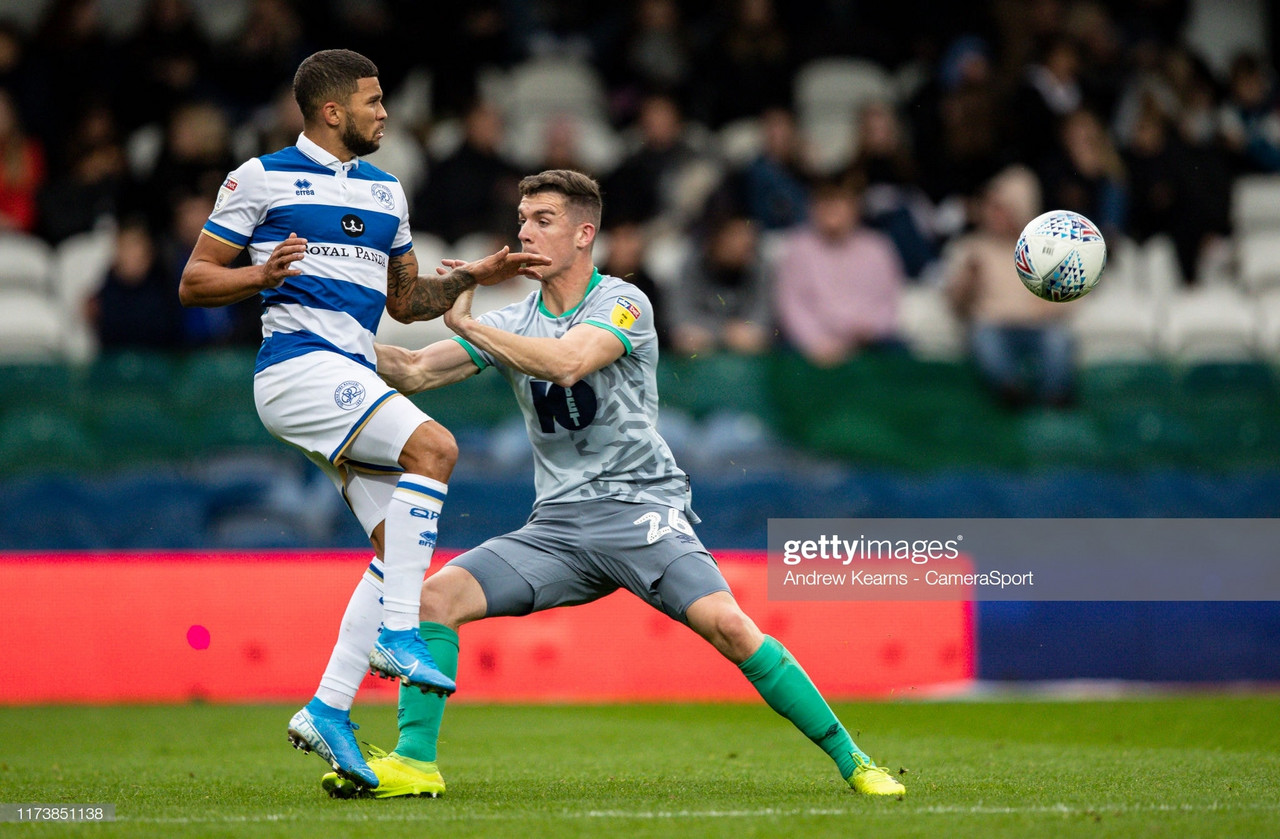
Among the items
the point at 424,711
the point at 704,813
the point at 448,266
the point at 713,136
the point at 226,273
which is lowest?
the point at 704,813

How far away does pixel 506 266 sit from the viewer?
528cm

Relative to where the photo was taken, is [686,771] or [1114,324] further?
[1114,324]

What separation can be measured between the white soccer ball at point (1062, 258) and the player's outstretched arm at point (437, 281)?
2.13 m

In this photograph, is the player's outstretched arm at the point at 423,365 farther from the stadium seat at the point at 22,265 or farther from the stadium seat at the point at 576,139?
the stadium seat at the point at 22,265

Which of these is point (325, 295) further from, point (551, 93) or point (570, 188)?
point (551, 93)

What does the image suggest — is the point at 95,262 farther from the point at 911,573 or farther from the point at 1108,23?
the point at 1108,23

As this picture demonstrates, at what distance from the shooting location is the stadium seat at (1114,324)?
12.0 m

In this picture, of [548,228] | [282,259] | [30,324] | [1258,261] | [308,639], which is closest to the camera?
[282,259]

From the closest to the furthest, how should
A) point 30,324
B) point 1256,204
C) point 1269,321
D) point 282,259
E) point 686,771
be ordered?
point 282,259 < point 686,771 < point 30,324 < point 1269,321 < point 1256,204

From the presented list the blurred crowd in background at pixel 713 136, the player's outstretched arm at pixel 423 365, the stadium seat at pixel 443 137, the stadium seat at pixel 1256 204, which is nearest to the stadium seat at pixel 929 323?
the blurred crowd in background at pixel 713 136

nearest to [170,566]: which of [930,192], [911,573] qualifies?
[911,573]

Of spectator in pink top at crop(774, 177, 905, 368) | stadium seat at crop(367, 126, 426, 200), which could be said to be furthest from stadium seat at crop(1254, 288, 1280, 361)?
stadium seat at crop(367, 126, 426, 200)

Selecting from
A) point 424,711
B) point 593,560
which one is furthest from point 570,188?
point 424,711

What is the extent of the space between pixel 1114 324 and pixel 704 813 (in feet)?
27.9
